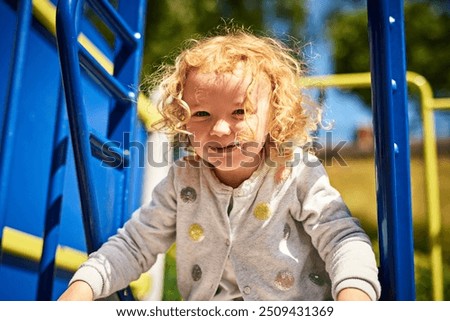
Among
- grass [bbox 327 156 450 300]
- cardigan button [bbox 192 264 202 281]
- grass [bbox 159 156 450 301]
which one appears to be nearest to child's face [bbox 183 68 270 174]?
cardigan button [bbox 192 264 202 281]

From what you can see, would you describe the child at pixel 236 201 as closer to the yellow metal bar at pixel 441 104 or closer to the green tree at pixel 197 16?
the yellow metal bar at pixel 441 104

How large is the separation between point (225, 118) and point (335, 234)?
0.94 feet

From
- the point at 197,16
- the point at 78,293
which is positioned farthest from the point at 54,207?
the point at 197,16

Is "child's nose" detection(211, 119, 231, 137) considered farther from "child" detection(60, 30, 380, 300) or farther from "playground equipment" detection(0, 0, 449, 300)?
"playground equipment" detection(0, 0, 449, 300)

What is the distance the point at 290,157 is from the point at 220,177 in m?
0.15

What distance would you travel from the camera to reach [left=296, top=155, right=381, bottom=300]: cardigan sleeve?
875 mm

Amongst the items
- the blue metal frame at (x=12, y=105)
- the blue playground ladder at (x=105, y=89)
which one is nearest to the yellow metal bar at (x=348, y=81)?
the blue playground ladder at (x=105, y=89)

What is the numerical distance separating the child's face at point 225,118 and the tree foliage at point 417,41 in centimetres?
561

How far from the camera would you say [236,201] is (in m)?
1.13

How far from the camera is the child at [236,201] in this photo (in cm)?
104
